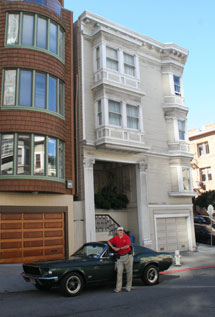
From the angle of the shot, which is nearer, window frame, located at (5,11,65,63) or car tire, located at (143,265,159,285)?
car tire, located at (143,265,159,285)

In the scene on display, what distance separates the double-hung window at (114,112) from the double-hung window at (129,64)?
8.14 ft

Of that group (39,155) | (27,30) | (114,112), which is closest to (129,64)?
(114,112)

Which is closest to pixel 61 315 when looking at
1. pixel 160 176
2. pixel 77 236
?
pixel 77 236

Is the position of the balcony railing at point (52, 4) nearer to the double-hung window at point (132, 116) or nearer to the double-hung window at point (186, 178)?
the double-hung window at point (132, 116)

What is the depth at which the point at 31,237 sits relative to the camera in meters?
14.1

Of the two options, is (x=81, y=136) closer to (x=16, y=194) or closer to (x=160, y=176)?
(x=16, y=194)

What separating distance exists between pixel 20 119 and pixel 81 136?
375 cm

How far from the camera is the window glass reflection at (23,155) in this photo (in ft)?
45.4

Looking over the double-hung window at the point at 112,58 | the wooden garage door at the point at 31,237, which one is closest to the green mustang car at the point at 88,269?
the wooden garage door at the point at 31,237

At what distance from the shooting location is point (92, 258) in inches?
368

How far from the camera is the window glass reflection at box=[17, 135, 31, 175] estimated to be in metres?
13.8

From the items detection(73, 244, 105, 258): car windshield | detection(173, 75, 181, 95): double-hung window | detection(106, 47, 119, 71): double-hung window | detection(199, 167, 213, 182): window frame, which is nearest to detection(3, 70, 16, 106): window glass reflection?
detection(106, 47, 119, 71): double-hung window

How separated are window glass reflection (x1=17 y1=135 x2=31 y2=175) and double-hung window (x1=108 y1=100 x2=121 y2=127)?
5.16 metres

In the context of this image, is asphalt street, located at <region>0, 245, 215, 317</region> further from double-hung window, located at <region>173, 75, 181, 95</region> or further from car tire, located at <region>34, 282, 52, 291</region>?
double-hung window, located at <region>173, 75, 181, 95</region>
